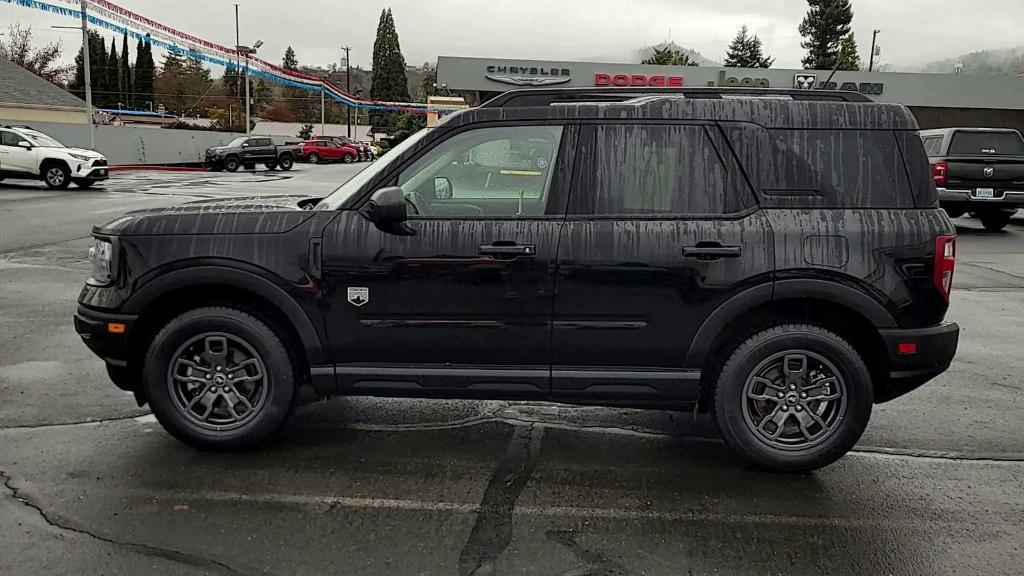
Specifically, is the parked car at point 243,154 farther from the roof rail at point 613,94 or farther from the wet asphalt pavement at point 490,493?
the roof rail at point 613,94

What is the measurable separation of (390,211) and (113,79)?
8492 centimetres

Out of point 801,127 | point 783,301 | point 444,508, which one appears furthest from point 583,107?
point 444,508

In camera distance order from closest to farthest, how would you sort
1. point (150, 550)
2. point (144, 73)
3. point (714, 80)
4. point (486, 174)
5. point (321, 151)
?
point (150, 550) < point (486, 174) < point (714, 80) < point (321, 151) < point (144, 73)

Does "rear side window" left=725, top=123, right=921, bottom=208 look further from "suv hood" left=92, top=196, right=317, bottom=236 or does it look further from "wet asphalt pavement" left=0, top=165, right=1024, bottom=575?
"suv hood" left=92, top=196, right=317, bottom=236

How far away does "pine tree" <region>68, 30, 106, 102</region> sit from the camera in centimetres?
6969

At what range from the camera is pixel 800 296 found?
3.95 meters

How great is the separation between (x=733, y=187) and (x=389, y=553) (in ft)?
7.95

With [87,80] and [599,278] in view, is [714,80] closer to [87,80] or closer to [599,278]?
[87,80]

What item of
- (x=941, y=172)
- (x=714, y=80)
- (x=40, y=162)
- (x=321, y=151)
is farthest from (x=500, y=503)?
(x=321, y=151)

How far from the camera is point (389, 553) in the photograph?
3275 mm

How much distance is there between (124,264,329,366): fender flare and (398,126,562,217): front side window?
806 mm

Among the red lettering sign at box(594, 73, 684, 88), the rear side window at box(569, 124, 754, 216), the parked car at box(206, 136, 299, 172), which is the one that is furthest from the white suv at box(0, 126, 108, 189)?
the red lettering sign at box(594, 73, 684, 88)

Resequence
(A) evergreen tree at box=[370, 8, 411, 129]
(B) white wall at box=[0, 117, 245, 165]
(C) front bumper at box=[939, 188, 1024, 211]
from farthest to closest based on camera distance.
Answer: (A) evergreen tree at box=[370, 8, 411, 129], (B) white wall at box=[0, 117, 245, 165], (C) front bumper at box=[939, 188, 1024, 211]

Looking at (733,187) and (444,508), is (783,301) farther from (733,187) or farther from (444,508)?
(444,508)
